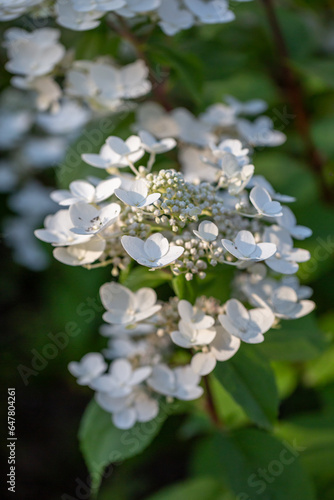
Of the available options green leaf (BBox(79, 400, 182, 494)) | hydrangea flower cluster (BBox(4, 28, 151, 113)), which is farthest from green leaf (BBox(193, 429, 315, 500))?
hydrangea flower cluster (BBox(4, 28, 151, 113))

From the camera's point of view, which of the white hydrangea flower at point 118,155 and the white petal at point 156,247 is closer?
the white petal at point 156,247

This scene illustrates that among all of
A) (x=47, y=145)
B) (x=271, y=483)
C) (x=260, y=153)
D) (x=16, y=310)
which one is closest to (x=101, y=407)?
(x=271, y=483)

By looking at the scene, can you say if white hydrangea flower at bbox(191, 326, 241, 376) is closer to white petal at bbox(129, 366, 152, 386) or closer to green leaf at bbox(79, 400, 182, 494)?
white petal at bbox(129, 366, 152, 386)

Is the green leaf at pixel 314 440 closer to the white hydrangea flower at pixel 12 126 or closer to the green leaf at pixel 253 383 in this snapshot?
the green leaf at pixel 253 383

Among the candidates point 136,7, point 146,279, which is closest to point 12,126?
point 136,7

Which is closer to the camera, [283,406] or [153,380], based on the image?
[153,380]

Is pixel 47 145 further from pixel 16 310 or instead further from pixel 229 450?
pixel 229 450

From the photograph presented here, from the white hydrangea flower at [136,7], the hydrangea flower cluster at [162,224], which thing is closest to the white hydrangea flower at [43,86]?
the hydrangea flower cluster at [162,224]
